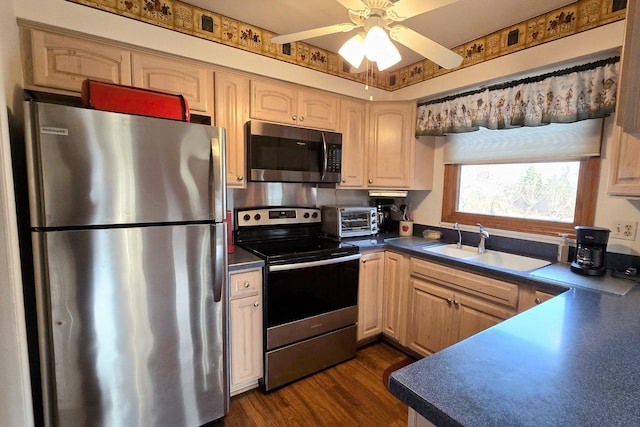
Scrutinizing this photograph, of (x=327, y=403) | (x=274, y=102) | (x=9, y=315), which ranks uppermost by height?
(x=274, y=102)

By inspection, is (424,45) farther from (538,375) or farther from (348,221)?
(348,221)

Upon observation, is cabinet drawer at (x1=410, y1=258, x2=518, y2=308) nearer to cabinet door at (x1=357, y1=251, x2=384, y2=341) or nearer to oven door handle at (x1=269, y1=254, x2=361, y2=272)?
cabinet door at (x1=357, y1=251, x2=384, y2=341)

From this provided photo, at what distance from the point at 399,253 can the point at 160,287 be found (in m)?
1.69

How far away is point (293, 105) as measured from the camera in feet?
7.22

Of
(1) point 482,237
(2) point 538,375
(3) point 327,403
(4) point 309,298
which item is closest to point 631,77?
(2) point 538,375

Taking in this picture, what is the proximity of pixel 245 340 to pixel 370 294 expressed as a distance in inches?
41.2

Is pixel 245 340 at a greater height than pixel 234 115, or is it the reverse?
pixel 234 115

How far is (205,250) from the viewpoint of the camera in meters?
1.47

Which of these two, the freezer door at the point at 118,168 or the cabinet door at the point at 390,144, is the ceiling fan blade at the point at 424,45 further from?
the cabinet door at the point at 390,144

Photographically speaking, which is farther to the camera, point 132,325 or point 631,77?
point 132,325

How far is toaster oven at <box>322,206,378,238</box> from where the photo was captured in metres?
2.45

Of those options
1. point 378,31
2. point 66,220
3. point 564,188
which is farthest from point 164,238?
point 564,188

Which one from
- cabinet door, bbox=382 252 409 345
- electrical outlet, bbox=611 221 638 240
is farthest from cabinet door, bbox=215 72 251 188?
electrical outlet, bbox=611 221 638 240

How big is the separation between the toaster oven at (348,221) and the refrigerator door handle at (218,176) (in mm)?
1138
